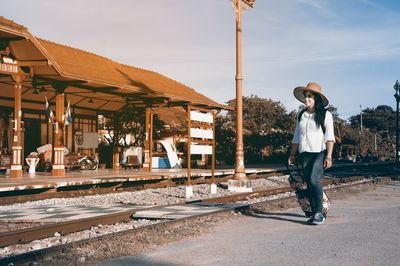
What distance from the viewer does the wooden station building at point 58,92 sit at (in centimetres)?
1550

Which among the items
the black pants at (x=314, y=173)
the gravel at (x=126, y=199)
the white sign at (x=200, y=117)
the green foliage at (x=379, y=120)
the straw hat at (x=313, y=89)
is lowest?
the gravel at (x=126, y=199)

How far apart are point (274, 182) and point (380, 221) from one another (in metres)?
13.0

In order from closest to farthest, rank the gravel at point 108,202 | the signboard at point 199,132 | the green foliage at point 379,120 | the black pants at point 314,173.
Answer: the gravel at point 108,202, the black pants at point 314,173, the signboard at point 199,132, the green foliage at point 379,120

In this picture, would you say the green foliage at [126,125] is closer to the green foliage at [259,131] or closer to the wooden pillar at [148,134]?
the wooden pillar at [148,134]

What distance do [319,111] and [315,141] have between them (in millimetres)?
441

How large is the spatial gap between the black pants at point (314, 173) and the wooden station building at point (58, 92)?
7.53 m

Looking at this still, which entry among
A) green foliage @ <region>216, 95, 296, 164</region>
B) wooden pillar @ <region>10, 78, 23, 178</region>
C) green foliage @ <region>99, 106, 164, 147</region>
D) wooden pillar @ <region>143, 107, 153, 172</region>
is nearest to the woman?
wooden pillar @ <region>10, 78, 23, 178</region>

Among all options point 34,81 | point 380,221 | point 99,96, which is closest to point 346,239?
point 380,221

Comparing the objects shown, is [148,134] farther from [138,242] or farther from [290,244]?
[290,244]

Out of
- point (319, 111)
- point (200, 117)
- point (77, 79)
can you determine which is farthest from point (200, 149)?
point (319, 111)

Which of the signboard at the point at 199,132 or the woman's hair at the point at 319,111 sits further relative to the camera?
the signboard at the point at 199,132

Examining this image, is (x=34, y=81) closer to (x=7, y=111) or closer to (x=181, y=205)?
(x=7, y=111)

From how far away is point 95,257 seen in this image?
217 inches

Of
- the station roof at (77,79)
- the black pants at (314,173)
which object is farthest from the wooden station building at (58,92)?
the black pants at (314,173)
